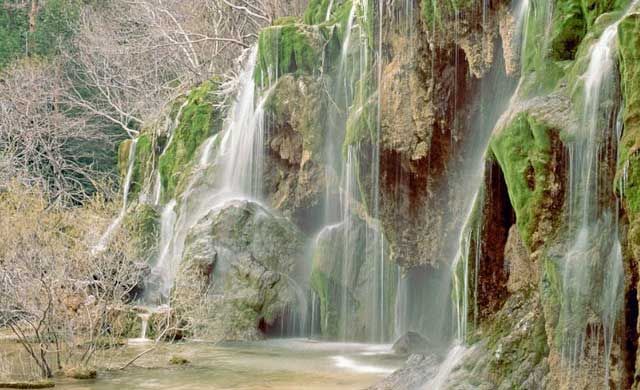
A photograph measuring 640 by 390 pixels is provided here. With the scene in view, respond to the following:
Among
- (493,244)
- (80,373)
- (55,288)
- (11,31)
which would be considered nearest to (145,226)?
(55,288)

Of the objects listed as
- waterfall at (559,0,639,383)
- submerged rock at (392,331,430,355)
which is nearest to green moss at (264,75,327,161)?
submerged rock at (392,331,430,355)

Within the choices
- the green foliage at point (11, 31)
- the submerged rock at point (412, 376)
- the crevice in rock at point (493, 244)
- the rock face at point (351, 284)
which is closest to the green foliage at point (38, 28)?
the green foliage at point (11, 31)

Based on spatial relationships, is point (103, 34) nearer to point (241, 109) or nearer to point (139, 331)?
point (241, 109)

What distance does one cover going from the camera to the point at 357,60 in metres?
18.5

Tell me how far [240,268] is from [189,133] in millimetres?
7597

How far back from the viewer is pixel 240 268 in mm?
19203

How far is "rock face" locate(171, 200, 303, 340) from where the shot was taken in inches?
718

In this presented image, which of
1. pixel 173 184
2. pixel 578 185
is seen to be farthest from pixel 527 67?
pixel 173 184

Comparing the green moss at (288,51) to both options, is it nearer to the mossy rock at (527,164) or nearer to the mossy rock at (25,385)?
the mossy rock at (25,385)

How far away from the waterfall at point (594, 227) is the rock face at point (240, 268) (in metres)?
9.70

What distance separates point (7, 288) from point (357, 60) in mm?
8495

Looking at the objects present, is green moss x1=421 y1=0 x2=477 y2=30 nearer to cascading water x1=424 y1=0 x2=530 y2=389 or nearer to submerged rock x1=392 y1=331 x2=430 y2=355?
cascading water x1=424 y1=0 x2=530 y2=389

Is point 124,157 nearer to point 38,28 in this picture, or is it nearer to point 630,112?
point 38,28

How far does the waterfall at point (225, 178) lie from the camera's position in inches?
828
